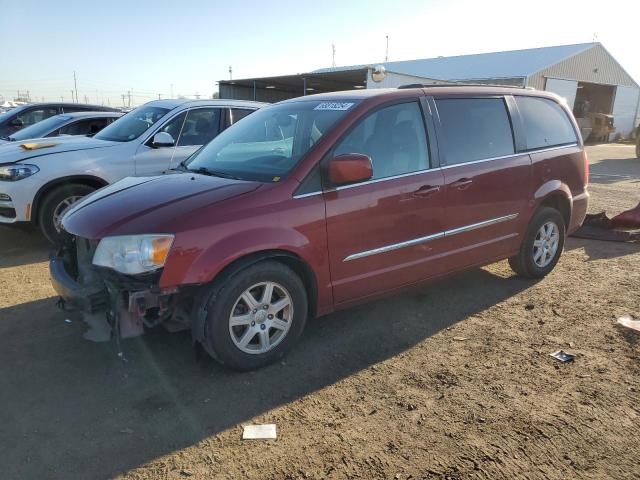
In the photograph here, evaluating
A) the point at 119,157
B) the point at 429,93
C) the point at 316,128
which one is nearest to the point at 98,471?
the point at 316,128

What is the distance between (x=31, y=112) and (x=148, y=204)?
981 cm

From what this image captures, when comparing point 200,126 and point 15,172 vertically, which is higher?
point 200,126

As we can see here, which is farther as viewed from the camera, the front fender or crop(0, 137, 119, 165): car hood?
crop(0, 137, 119, 165): car hood

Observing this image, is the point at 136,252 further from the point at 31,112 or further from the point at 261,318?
the point at 31,112

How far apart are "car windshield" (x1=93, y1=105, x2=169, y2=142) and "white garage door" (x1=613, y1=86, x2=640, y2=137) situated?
35582 mm

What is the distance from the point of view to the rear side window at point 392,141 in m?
3.66

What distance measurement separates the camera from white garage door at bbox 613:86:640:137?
34.2 metres

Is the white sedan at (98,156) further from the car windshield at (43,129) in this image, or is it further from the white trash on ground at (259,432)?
the white trash on ground at (259,432)

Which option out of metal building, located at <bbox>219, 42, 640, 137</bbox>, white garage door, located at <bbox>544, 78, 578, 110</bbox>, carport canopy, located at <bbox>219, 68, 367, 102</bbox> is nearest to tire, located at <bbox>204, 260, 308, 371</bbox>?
carport canopy, located at <bbox>219, 68, 367, 102</bbox>

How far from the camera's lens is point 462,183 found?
4137mm

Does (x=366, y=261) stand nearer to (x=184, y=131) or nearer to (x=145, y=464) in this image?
(x=145, y=464)

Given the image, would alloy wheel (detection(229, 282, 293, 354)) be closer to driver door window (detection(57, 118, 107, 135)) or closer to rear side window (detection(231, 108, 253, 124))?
rear side window (detection(231, 108, 253, 124))

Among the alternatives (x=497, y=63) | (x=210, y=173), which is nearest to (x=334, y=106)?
(x=210, y=173)

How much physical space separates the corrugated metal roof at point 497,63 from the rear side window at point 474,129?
908 inches
